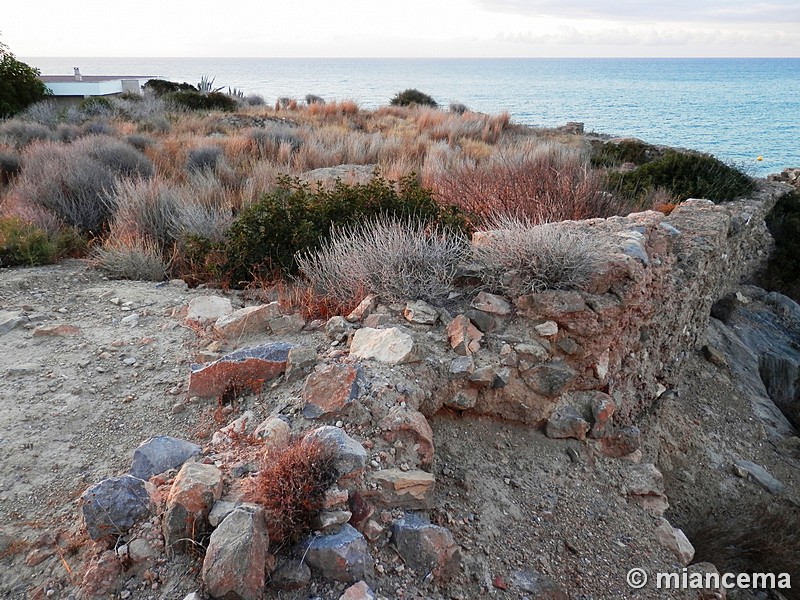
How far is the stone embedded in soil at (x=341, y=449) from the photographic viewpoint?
2.40m

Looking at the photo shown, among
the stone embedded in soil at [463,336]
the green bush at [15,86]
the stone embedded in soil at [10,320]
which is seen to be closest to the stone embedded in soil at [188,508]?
the stone embedded in soil at [463,336]

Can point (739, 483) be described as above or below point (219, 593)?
below

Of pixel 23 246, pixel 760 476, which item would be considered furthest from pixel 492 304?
pixel 23 246

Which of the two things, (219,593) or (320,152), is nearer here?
(219,593)

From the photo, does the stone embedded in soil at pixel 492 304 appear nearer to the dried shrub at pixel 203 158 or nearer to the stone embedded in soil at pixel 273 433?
the stone embedded in soil at pixel 273 433

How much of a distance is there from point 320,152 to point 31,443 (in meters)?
9.39

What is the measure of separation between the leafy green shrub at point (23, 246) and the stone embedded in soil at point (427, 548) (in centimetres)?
493

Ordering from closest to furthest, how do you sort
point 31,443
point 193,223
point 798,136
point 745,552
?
point 31,443 < point 745,552 < point 193,223 < point 798,136

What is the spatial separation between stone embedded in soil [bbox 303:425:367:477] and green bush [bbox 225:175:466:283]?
2.86 metres

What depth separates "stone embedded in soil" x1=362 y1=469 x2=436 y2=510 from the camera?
98.6 inches

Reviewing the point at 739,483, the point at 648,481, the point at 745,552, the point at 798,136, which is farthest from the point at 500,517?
the point at 798,136

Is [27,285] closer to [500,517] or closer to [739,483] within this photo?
[500,517]

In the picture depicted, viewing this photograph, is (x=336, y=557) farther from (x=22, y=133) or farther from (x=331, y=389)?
(x=22, y=133)

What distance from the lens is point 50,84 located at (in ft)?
73.4
